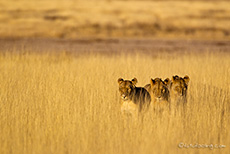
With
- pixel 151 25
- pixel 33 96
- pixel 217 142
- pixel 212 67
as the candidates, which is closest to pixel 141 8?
pixel 151 25

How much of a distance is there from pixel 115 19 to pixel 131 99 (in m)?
34.0

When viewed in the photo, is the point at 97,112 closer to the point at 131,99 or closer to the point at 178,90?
the point at 131,99

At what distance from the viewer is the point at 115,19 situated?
41.0m

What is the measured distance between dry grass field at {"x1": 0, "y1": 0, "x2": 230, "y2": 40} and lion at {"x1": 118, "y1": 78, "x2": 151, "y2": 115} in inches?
1114

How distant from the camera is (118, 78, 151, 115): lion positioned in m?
7.48

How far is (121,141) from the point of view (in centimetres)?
670

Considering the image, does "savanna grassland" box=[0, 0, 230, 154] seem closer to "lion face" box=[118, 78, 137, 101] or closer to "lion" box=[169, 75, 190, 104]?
"lion" box=[169, 75, 190, 104]

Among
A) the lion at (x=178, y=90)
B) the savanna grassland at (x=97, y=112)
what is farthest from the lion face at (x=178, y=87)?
the savanna grassland at (x=97, y=112)

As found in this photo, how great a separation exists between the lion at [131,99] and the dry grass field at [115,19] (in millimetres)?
28293

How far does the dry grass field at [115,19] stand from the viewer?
3747 cm

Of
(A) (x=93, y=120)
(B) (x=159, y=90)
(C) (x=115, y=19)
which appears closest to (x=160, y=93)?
(B) (x=159, y=90)

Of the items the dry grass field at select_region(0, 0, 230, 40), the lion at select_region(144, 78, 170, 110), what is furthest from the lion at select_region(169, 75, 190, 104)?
the dry grass field at select_region(0, 0, 230, 40)

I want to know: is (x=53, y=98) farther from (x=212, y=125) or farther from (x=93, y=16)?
(x=93, y=16)

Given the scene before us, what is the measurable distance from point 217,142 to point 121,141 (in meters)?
1.63
